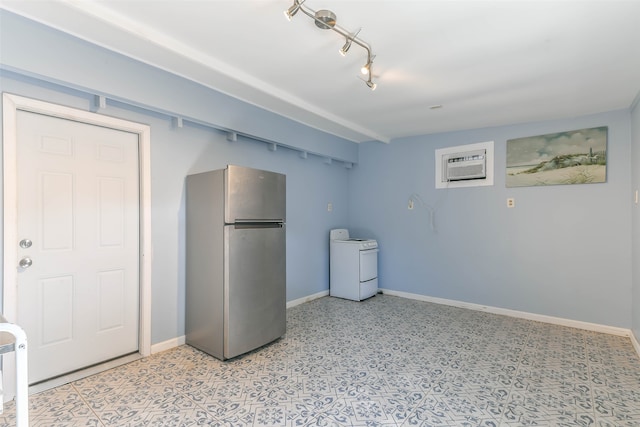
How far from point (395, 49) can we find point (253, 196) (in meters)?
1.64

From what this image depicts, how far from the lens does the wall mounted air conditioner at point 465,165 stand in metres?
4.21

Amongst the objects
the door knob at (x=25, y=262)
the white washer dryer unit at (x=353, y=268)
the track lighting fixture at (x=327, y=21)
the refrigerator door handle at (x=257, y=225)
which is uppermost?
the track lighting fixture at (x=327, y=21)

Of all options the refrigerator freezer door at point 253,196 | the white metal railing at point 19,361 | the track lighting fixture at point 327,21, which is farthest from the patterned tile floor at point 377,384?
the track lighting fixture at point 327,21

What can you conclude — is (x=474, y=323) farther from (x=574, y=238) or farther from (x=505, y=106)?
(x=505, y=106)

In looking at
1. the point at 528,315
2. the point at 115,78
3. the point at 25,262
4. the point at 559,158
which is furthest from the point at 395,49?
the point at 528,315

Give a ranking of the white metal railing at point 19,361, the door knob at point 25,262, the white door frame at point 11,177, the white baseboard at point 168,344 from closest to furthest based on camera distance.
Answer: the white metal railing at point 19,361, the white door frame at point 11,177, the door knob at point 25,262, the white baseboard at point 168,344

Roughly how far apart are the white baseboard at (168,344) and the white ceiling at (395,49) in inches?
92.9

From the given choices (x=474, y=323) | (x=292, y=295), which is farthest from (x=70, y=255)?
(x=474, y=323)

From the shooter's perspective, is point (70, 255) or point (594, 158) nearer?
point (70, 255)

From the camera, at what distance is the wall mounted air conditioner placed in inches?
166

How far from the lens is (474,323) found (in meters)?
3.68

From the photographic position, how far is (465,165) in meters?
4.33

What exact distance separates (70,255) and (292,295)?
8.38ft

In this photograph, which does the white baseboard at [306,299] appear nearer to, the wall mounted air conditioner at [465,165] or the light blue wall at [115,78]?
the light blue wall at [115,78]
